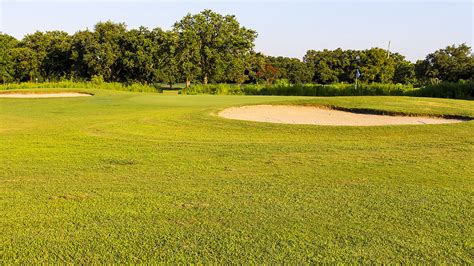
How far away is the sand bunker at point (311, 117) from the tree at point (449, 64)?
152 ft

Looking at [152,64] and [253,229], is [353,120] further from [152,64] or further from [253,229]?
[152,64]

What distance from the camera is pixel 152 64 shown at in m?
60.2

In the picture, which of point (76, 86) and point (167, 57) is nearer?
point (76, 86)

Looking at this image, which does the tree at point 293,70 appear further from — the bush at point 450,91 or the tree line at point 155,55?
the bush at point 450,91

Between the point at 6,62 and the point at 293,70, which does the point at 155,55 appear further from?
the point at 293,70

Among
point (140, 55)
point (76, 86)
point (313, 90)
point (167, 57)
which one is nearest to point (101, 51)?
point (140, 55)

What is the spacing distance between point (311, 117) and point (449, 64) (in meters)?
50.9

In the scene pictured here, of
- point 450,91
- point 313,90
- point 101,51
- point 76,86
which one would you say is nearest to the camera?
point 450,91

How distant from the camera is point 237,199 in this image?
484cm

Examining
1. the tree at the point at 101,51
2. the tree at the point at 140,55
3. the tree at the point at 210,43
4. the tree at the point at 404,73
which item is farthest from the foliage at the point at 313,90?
the tree at the point at 404,73

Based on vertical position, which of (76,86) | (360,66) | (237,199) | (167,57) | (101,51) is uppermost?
(101,51)

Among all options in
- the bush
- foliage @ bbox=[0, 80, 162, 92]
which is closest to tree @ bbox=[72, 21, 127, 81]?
foliage @ bbox=[0, 80, 162, 92]

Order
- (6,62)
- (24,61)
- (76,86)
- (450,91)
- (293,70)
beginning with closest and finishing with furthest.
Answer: (450,91) → (76,86) → (6,62) → (24,61) → (293,70)

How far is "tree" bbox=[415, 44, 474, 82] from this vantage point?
56.0 metres
